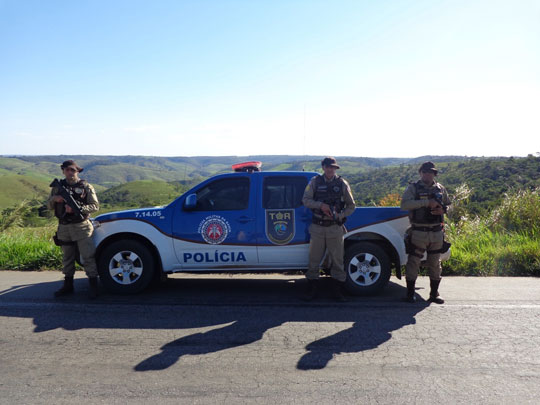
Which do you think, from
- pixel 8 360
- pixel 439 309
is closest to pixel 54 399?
pixel 8 360

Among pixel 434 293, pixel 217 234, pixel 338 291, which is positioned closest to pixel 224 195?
pixel 217 234

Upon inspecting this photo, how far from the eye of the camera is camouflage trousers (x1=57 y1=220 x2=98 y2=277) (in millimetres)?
5867

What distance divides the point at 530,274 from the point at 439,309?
10.4 feet

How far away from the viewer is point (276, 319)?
485cm

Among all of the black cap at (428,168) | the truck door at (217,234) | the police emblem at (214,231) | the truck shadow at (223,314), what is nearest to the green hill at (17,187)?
the truck shadow at (223,314)

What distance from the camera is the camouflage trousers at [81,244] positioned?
5.87m

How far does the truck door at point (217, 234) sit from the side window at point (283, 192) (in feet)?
0.70

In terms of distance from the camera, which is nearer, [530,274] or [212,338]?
[212,338]

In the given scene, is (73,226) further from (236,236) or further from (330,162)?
(330,162)

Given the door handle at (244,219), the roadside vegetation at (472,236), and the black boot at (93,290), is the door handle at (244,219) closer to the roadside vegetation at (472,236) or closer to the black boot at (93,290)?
the black boot at (93,290)

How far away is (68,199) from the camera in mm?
5773

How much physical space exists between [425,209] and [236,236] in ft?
8.54

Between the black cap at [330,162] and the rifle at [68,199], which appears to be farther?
the rifle at [68,199]

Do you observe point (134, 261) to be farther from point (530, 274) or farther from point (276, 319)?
point (530, 274)
